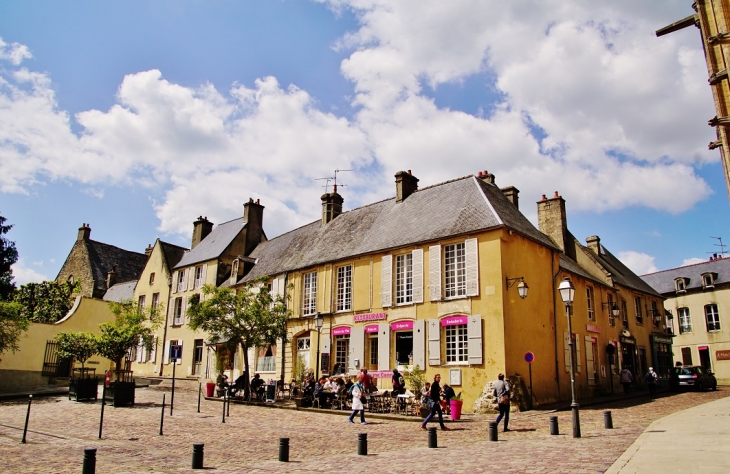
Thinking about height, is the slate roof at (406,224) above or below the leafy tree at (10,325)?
above

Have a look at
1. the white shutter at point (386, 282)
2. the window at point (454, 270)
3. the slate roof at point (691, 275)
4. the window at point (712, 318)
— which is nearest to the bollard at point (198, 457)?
the window at point (454, 270)

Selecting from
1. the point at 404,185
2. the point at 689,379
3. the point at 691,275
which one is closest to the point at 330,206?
the point at 404,185

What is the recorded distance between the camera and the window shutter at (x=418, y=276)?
2006 centimetres

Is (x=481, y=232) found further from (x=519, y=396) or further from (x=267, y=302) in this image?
(x=267, y=302)

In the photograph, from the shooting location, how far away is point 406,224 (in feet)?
73.7

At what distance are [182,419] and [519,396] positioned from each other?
9.90 meters

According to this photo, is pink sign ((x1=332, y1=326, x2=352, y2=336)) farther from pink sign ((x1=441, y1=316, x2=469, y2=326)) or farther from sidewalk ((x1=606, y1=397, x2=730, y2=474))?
sidewalk ((x1=606, y1=397, x2=730, y2=474))

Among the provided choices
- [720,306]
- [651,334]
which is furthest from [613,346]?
[720,306]

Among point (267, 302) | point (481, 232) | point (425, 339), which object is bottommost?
point (425, 339)

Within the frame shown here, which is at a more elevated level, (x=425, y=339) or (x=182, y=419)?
(x=425, y=339)

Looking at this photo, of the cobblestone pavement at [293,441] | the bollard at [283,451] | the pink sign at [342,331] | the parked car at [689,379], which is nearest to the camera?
the cobblestone pavement at [293,441]

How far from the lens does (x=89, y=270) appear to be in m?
40.9

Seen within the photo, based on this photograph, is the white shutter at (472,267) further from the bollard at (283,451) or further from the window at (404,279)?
the bollard at (283,451)

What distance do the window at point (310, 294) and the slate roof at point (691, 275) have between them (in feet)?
85.5
